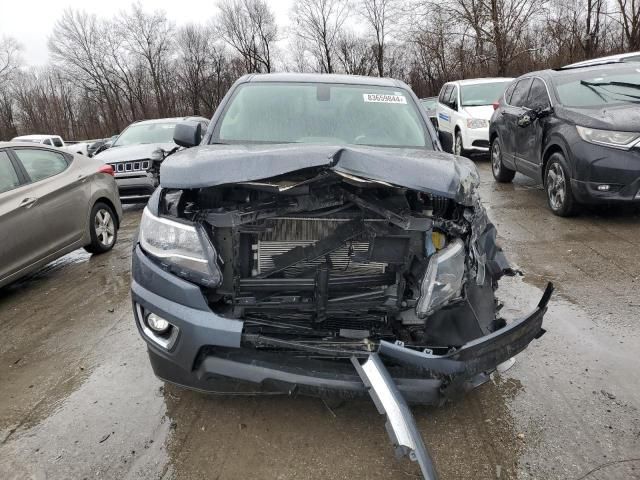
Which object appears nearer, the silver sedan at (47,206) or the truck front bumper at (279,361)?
the truck front bumper at (279,361)

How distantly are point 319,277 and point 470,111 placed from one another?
9.94 meters

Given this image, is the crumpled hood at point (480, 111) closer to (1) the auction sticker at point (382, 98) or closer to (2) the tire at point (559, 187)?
(2) the tire at point (559, 187)

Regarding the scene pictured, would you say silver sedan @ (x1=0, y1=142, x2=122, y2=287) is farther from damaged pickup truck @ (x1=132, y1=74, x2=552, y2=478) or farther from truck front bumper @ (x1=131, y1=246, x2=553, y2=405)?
truck front bumper @ (x1=131, y1=246, x2=553, y2=405)

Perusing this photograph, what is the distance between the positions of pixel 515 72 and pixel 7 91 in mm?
48896

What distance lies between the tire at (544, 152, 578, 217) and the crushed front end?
13.2ft

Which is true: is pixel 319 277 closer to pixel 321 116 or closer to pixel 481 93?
pixel 321 116

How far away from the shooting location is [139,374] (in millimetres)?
3096

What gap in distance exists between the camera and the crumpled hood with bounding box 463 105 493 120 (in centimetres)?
1084

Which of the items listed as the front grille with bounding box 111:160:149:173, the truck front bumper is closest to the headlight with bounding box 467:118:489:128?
the front grille with bounding box 111:160:149:173

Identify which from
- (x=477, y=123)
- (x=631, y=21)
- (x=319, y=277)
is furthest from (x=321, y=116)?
(x=631, y=21)

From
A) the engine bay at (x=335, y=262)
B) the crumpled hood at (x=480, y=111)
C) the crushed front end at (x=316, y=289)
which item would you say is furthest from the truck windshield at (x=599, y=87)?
the engine bay at (x=335, y=262)

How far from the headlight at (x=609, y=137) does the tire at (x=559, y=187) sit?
430 mm

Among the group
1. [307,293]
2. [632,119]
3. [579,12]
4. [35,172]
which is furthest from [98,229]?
[579,12]

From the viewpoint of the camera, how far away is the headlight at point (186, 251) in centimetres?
235
